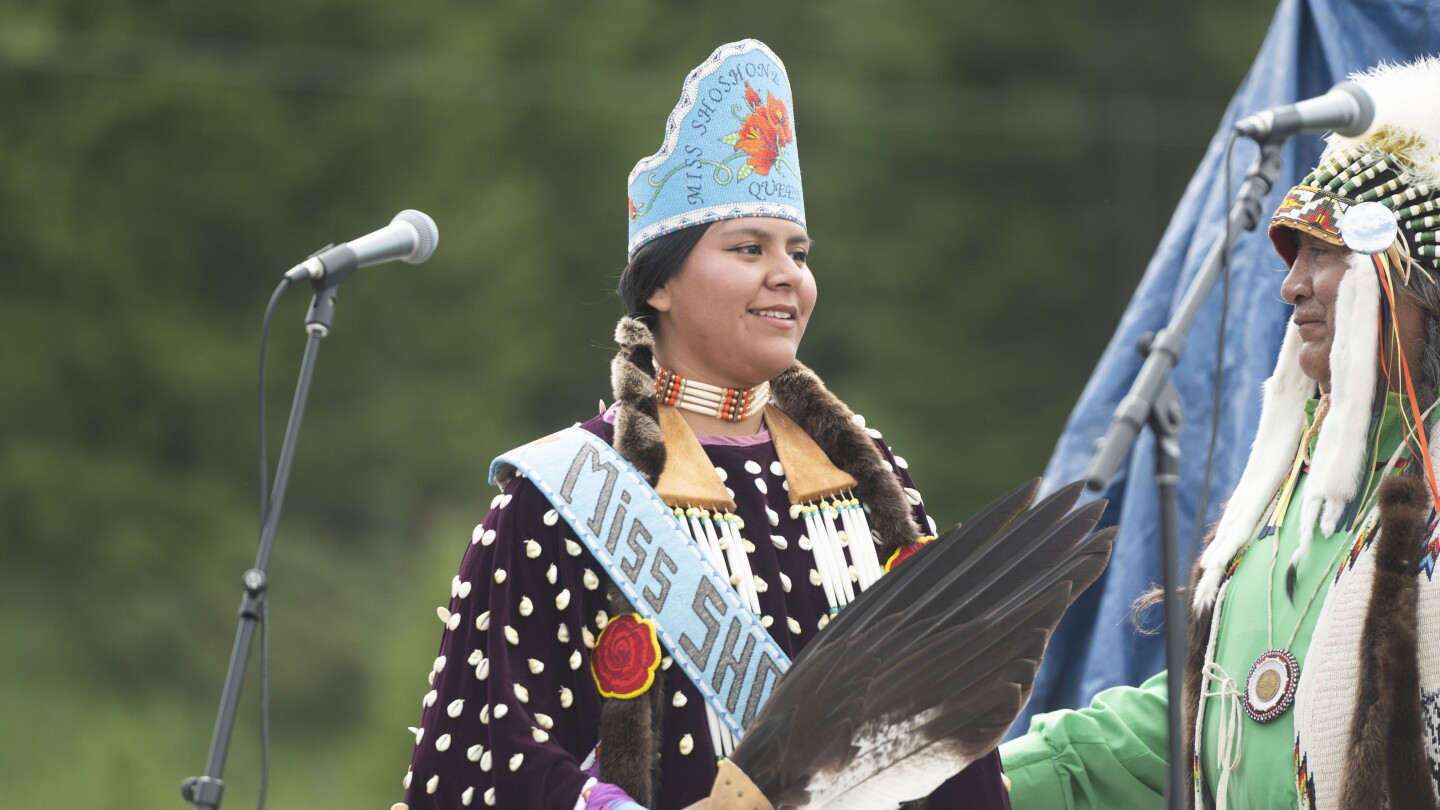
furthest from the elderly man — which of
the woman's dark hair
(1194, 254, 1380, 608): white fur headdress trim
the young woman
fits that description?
the woman's dark hair

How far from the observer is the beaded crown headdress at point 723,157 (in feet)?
9.37

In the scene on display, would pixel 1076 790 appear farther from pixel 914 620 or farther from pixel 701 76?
pixel 701 76

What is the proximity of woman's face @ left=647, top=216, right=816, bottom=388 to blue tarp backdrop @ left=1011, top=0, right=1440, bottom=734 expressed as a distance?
4.94 ft

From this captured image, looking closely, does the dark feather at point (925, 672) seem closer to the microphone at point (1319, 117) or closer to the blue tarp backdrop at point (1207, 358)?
the microphone at point (1319, 117)

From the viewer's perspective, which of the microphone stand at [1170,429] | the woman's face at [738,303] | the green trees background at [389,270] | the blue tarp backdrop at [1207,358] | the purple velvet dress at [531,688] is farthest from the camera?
the green trees background at [389,270]

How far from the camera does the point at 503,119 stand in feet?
33.7

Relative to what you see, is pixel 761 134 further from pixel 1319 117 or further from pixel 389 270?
pixel 389 270

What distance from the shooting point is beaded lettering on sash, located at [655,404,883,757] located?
2.78m

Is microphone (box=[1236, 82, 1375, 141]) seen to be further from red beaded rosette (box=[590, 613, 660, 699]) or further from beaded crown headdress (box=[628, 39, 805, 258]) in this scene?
red beaded rosette (box=[590, 613, 660, 699])

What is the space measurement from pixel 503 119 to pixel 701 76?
7.53m

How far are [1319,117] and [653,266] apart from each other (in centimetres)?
105

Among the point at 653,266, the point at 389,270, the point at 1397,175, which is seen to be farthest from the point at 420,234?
the point at 389,270

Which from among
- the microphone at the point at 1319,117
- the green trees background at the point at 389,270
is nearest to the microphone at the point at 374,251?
the microphone at the point at 1319,117

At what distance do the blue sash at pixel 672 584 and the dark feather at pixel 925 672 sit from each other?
0.54 ft
